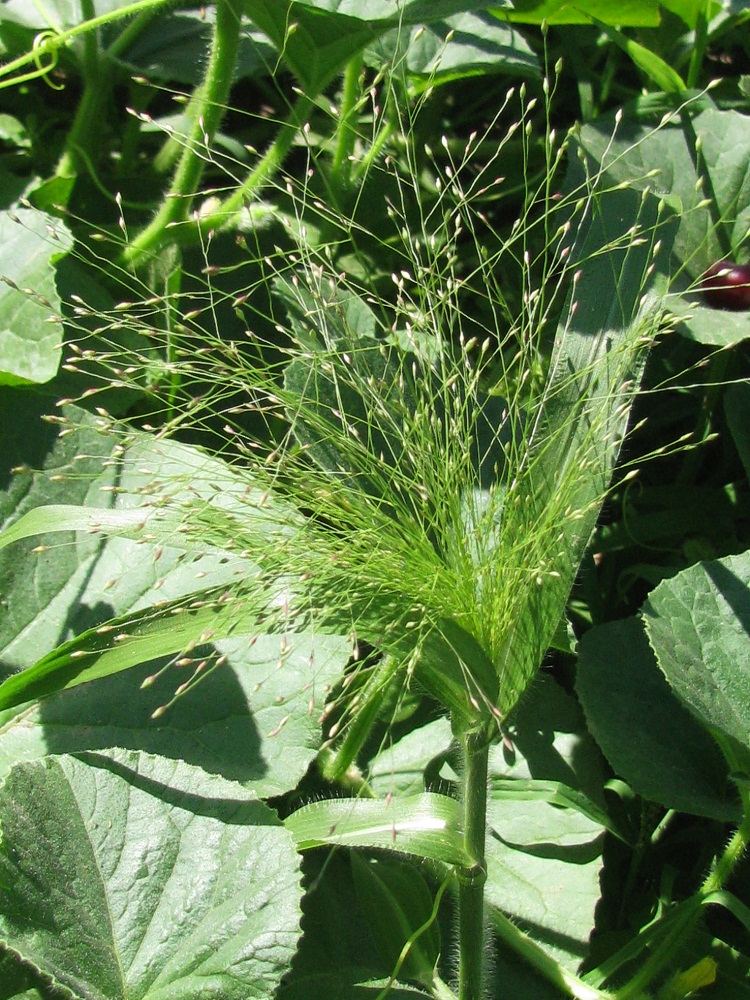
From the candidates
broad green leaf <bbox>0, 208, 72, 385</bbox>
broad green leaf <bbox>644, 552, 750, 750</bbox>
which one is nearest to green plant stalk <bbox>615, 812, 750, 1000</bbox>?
broad green leaf <bbox>644, 552, 750, 750</bbox>

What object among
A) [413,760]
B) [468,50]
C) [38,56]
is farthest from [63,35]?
[413,760]

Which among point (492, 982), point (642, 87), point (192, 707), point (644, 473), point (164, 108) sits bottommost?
point (492, 982)

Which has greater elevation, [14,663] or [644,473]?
[644,473]

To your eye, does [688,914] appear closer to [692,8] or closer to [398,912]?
[398,912]

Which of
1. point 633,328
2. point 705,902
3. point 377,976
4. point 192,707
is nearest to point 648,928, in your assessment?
point 705,902

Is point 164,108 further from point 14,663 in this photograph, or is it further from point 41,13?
point 14,663

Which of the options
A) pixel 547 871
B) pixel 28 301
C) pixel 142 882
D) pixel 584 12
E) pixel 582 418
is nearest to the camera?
pixel 142 882
